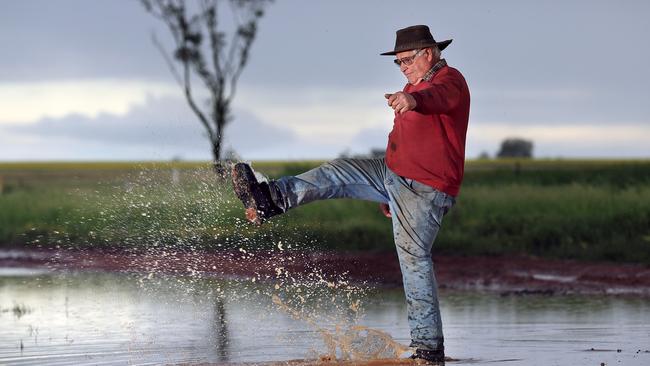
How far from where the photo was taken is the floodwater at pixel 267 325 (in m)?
10.3

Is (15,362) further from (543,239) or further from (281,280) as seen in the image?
(543,239)

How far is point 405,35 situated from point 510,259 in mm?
10847

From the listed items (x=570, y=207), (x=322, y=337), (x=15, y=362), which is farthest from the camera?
(x=570, y=207)

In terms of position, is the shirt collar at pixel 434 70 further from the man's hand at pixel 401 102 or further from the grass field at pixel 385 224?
the grass field at pixel 385 224

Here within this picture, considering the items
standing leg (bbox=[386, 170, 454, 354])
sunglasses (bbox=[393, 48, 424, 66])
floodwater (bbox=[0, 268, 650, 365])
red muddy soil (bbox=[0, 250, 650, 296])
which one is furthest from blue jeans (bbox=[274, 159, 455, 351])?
red muddy soil (bbox=[0, 250, 650, 296])

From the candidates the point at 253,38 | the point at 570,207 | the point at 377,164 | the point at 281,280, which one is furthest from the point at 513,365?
the point at 253,38

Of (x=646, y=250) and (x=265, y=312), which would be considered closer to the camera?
(x=265, y=312)

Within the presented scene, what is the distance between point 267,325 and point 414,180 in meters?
3.42

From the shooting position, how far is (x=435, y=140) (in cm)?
904

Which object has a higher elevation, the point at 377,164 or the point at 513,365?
the point at 377,164

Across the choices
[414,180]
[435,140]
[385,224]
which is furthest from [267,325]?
[385,224]

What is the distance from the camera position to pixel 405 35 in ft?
30.1

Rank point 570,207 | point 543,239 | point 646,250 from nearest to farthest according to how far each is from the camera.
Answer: point 646,250 < point 543,239 < point 570,207

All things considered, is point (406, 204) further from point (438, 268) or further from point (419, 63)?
point (438, 268)
